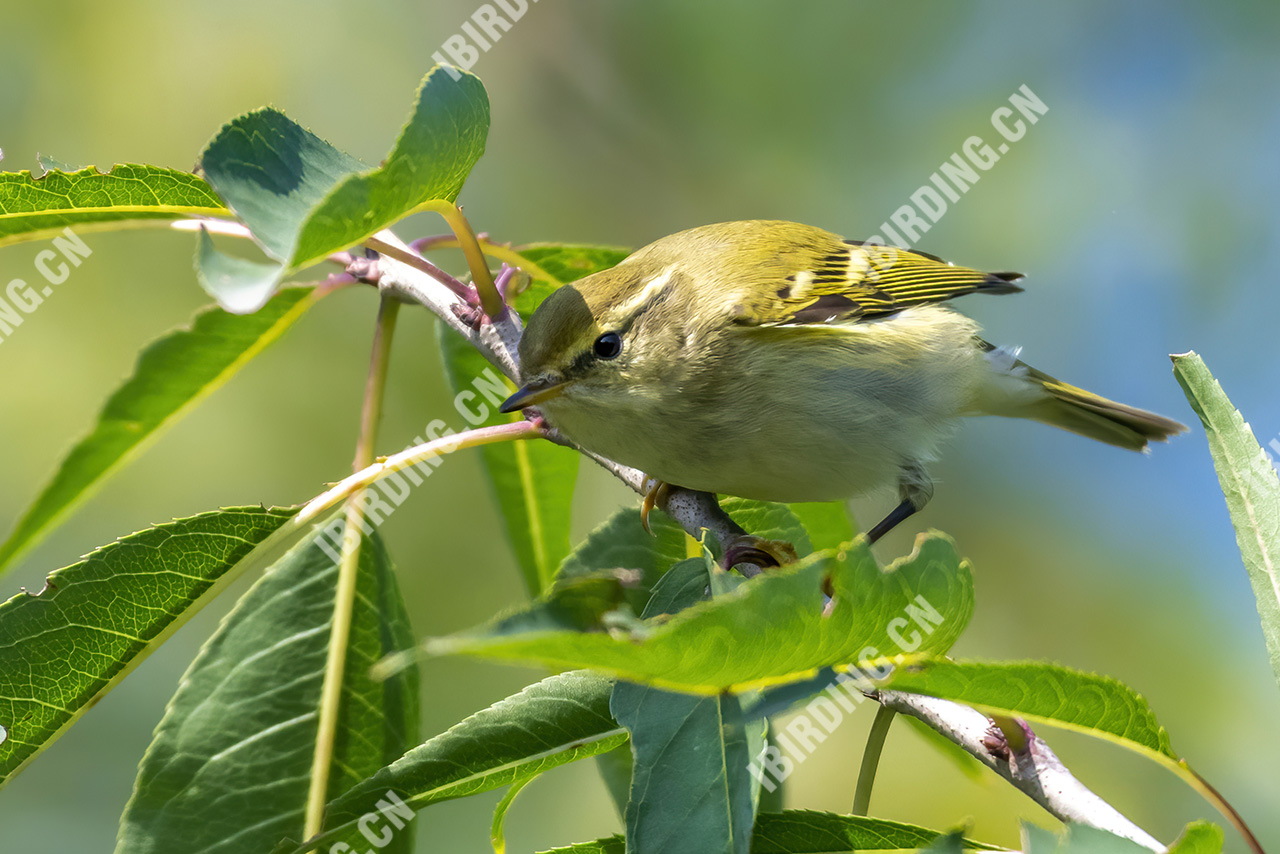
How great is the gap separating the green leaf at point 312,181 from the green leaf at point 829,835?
2.59 feet

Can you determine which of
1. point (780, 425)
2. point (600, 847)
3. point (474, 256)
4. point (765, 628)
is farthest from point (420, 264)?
point (765, 628)

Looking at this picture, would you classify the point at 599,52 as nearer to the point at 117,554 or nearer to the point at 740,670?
the point at 117,554

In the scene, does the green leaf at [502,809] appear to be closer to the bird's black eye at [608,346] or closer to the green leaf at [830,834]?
the green leaf at [830,834]

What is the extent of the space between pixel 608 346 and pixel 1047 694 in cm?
133

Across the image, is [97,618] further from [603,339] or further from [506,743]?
[603,339]

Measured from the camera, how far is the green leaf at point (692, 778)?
1.05 m

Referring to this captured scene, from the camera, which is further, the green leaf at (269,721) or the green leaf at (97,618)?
the green leaf at (269,721)

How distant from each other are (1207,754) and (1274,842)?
0.60 metres

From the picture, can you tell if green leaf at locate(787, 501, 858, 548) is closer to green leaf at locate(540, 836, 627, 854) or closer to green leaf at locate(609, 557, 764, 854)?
green leaf at locate(540, 836, 627, 854)

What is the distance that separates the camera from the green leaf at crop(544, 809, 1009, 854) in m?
1.21

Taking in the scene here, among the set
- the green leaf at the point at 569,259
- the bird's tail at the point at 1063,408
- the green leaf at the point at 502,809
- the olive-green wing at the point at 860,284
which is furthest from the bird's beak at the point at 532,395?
the bird's tail at the point at 1063,408

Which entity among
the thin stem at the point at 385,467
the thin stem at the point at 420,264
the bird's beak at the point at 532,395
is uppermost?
the thin stem at the point at 420,264

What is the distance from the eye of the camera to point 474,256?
1.70m

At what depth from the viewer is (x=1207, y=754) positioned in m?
4.19
